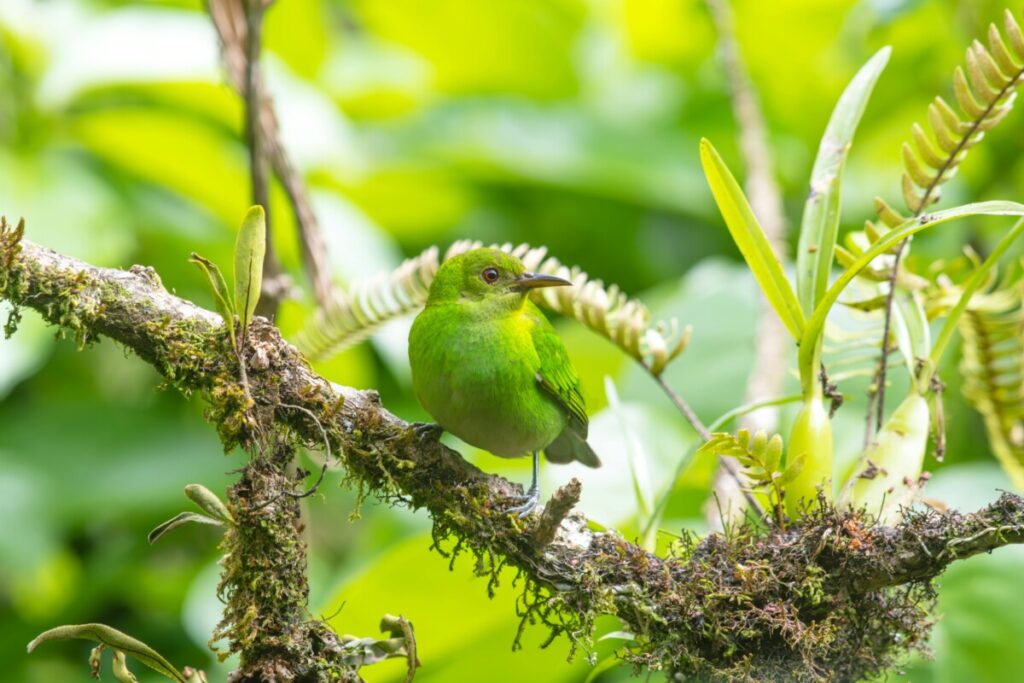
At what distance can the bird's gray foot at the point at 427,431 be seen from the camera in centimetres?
207

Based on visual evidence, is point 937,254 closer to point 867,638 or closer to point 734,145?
point 734,145

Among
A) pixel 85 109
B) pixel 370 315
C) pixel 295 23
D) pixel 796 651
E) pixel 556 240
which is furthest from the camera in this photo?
pixel 295 23

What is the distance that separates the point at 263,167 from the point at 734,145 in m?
3.25

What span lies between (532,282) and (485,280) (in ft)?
0.38

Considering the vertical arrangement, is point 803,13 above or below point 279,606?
above

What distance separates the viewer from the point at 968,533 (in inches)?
69.4

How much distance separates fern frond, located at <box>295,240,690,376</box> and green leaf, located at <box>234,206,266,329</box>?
3.34ft

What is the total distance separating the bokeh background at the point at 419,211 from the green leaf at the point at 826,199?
3.24 feet

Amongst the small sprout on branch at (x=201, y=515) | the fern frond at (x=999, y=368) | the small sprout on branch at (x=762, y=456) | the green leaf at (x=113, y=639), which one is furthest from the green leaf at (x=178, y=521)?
the fern frond at (x=999, y=368)

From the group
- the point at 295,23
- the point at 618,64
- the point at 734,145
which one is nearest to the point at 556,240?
the point at 734,145

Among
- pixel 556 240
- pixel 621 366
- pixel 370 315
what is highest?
pixel 556 240

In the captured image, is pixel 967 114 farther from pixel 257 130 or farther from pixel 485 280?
pixel 257 130

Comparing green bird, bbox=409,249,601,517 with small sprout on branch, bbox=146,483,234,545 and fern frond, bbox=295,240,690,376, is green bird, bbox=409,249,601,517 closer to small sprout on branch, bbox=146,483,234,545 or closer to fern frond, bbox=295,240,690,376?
fern frond, bbox=295,240,690,376

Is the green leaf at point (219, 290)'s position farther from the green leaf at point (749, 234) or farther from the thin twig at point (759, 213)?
the thin twig at point (759, 213)
